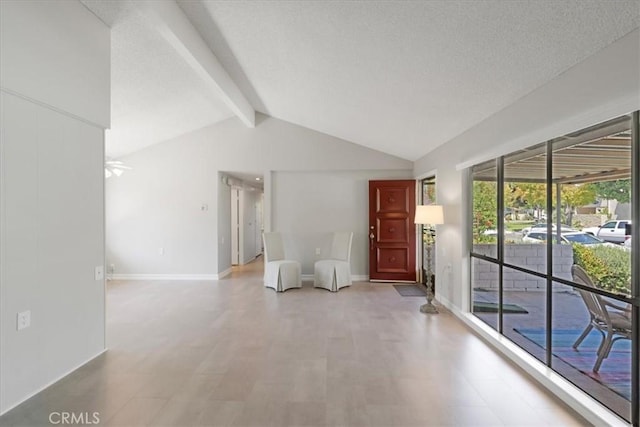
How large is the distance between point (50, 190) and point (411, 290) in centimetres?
527

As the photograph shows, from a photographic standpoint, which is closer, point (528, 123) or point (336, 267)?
point (528, 123)

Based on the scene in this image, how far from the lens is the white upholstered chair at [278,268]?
588cm

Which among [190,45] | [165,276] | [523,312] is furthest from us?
[165,276]

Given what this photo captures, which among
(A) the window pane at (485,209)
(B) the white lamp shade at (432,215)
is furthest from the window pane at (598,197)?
(B) the white lamp shade at (432,215)

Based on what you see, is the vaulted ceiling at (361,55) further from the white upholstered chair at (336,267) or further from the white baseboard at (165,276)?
the white baseboard at (165,276)

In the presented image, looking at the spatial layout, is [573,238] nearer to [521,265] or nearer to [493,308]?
[521,265]

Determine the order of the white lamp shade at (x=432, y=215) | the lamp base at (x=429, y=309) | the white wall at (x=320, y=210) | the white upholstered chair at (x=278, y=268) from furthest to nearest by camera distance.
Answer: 1. the white wall at (x=320, y=210)
2. the white upholstered chair at (x=278, y=268)
3. the white lamp shade at (x=432, y=215)
4. the lamp base at (x=429, y=309)

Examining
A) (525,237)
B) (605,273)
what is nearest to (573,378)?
(605,273)

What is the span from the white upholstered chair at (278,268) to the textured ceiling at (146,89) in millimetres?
2649

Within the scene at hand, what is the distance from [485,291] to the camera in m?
4.06

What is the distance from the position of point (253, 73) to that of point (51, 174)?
2.74 metres

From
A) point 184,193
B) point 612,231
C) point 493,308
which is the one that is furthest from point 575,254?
point 184,193

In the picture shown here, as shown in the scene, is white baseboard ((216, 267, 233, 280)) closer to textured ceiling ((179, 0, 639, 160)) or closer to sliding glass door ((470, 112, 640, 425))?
textured ceiling ((179, 0, 639, 160))

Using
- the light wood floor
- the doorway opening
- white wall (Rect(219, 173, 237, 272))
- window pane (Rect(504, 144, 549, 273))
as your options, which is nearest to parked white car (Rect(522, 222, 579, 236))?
window pane (Rect(504, 144, 549, 273))
